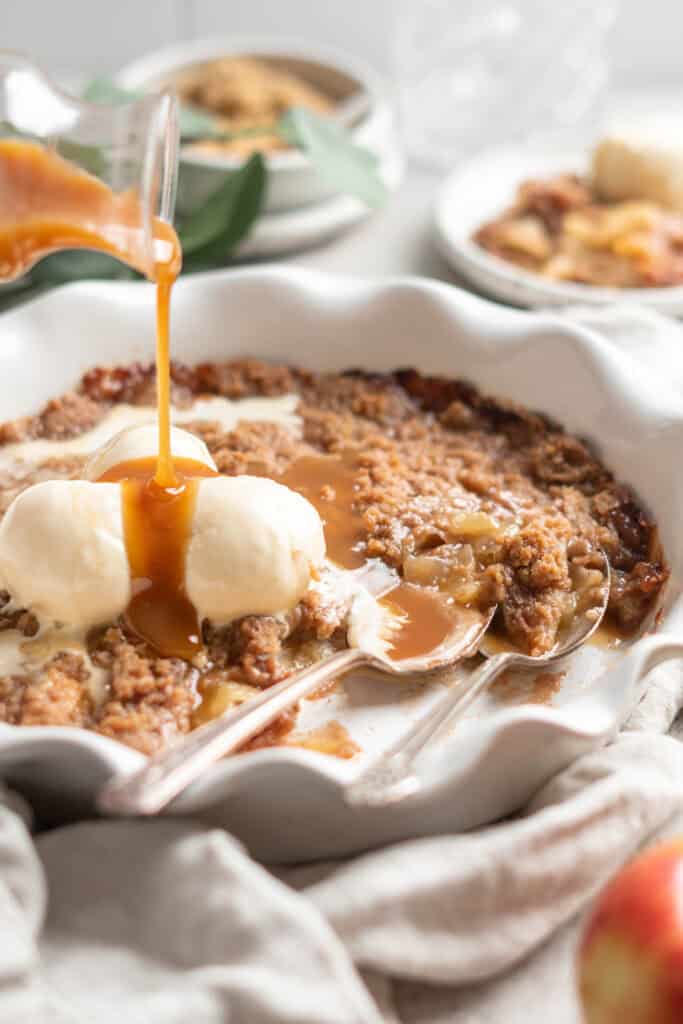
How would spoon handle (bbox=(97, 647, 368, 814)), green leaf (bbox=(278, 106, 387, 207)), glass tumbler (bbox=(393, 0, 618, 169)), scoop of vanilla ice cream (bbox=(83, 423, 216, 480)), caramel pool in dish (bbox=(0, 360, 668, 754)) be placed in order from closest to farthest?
Answer: spoon handle (bbox=(97, 647, 368, 814)) → caramel pool in dish (bbox=(0, 360, 668, 754)) → scoop of vanilla ice cream (bbox=(83, 423, 216, 480)) → green leaf (bbox=(278, 106, 387, 207)) → glass tumbler (bbox=(393, 0, 618, 169))

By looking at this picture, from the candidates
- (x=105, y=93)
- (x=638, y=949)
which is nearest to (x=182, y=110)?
(x=105, y=93)

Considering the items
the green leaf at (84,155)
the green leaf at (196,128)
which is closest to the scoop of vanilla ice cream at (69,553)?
the green leaf at (84,155)

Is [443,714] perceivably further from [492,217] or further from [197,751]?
[492,217]

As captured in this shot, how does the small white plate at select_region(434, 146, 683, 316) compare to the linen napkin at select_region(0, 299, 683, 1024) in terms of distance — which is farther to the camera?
the small white plate at select_region(434, 146, 683, 316)

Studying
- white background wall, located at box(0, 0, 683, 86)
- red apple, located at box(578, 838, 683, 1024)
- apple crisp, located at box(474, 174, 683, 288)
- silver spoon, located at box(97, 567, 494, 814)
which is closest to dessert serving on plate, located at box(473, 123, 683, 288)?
apple crisp, located at box(474, 174, 683, 288)

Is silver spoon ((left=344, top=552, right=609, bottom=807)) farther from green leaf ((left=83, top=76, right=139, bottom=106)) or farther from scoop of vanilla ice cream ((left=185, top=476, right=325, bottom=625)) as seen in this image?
green leaf ((left=83, top=76, right=139, bottom=106))

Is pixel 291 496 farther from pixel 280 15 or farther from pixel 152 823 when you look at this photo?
pixel 280 15

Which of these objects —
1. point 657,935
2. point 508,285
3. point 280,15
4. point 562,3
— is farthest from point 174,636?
point 280,15
